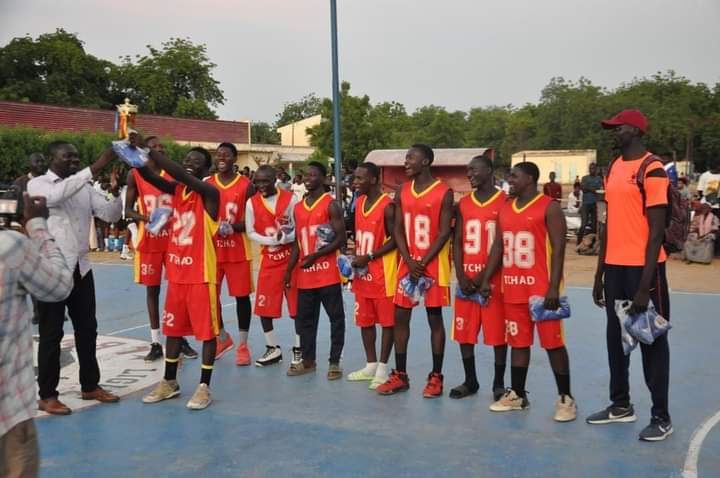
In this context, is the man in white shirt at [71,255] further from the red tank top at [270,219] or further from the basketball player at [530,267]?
the basketball player at [530,267]

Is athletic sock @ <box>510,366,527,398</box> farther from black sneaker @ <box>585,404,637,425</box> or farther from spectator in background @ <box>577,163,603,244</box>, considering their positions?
spectator in background @ <box>577,163,603,244</box>

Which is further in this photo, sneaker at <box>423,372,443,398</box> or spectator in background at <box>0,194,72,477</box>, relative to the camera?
sneaker at <box>423,372,443,398</box>

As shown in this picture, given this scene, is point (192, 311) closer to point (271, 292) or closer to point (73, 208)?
point (73, 208)

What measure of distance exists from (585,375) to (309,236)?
277 centimetres

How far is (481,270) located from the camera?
573cm

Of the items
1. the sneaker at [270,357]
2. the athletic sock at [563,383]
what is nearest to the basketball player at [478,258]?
the athletic sock at [563,383]

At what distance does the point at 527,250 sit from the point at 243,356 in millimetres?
3178

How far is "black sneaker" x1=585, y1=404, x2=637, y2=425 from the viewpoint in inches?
207

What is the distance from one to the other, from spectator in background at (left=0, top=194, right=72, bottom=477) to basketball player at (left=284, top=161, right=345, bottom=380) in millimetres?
3493

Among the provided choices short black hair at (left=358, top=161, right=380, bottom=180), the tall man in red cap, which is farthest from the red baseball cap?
short black hair at (left=358, top=161, right=380, bottom=180)

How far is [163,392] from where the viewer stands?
5988mm

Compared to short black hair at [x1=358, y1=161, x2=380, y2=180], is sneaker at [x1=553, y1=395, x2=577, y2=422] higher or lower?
lower

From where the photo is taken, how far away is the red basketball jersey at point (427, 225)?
19.5 feet

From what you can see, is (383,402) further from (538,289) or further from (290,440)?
(538,289)
